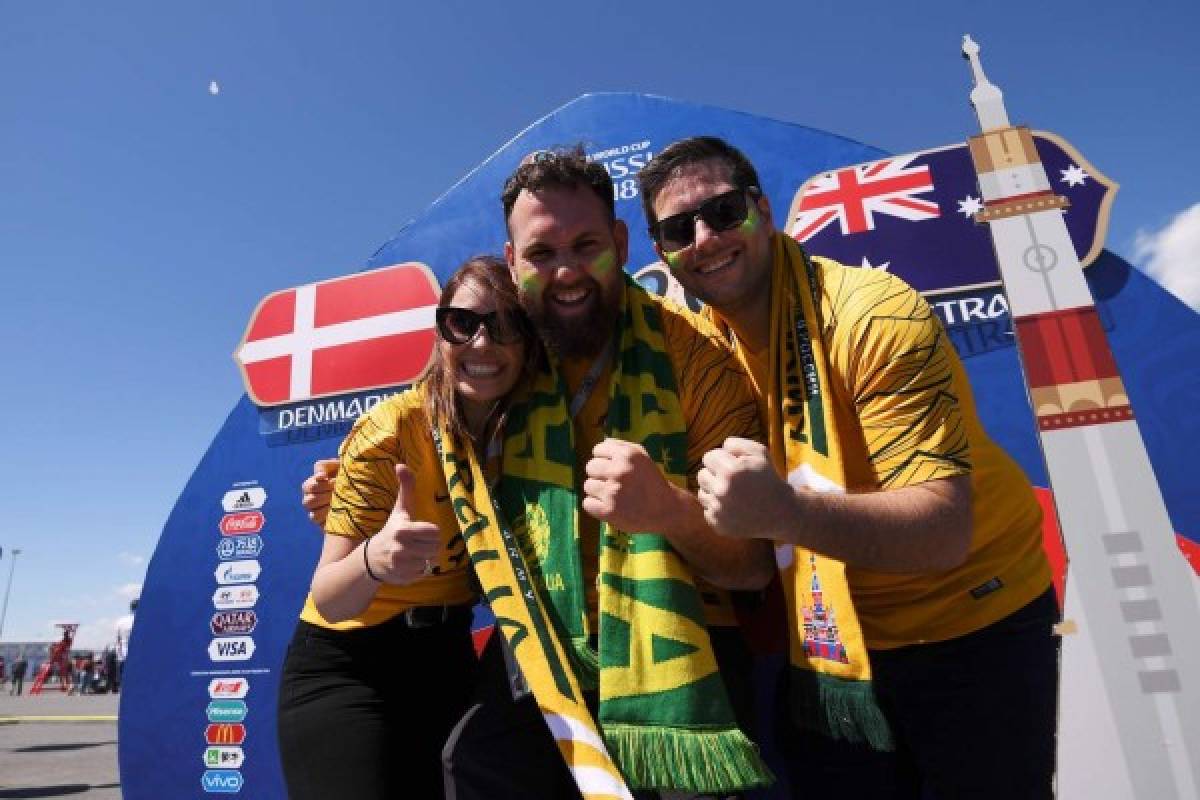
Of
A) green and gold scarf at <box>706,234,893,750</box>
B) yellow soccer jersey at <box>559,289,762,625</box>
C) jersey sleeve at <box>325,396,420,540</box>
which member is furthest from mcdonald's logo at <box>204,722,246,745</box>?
green and gold scarf at <box>706,234,893,750</box>

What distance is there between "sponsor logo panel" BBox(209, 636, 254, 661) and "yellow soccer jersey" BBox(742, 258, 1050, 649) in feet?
11.9

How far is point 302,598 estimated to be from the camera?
3.94 metres

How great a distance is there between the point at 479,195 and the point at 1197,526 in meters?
3.92

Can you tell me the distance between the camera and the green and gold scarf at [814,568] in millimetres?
1516

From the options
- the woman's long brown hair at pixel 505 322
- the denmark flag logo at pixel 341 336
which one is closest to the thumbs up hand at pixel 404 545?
the woman's long brown hair at pixel 505 322

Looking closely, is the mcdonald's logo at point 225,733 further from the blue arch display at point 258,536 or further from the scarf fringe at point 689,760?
the scarf fringe at point 689,760

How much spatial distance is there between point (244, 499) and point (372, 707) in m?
2.77

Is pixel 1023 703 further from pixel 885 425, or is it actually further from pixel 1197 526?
pixel 1197 526

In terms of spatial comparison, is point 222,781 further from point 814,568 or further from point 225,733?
point 814,568

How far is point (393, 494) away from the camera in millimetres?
1917

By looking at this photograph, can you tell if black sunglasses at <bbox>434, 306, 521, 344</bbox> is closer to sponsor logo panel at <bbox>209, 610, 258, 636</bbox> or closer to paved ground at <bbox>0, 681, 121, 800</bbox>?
sponsor logo panel at <bbox>209, 610, 258, 636</bbox>

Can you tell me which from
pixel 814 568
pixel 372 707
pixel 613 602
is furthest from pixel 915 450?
pixel 372 707

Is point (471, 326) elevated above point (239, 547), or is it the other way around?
point (471, 326)

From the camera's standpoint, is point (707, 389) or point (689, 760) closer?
point (689, 760)
